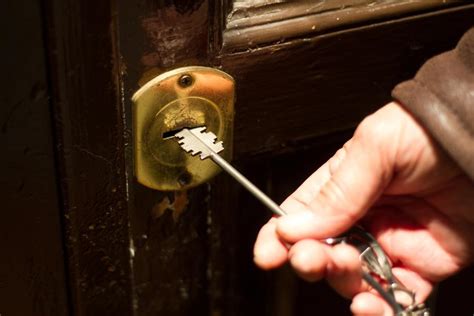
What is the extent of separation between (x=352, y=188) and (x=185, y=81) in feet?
0.54

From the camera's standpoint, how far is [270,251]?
1.93ft

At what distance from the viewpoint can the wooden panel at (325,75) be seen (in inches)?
25.5

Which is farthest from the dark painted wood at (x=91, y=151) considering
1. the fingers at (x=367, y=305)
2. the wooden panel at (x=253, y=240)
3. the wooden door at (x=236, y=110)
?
the fingers at (x=367, y=305)

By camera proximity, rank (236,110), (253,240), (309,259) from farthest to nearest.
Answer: (253,240)
(236,110)
(309,259)

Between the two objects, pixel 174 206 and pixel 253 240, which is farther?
pixel 253 240

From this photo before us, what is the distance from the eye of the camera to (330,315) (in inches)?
35.6

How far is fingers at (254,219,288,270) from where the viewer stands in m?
0.59

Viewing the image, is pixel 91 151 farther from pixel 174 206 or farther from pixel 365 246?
pixel 365 246

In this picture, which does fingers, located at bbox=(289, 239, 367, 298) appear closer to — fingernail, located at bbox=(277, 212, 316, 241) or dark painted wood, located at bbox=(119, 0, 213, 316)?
fingernail, located at bbox=(277, 212, 316, 241)

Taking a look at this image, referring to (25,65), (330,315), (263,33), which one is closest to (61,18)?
(25,65)

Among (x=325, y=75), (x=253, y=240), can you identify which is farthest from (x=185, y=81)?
(x=253, y=240)

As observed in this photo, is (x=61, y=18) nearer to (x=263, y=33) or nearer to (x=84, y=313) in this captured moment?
(x=263, y=33)

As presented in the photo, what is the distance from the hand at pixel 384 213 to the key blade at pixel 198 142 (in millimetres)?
80

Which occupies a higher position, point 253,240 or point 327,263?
point 327,263
